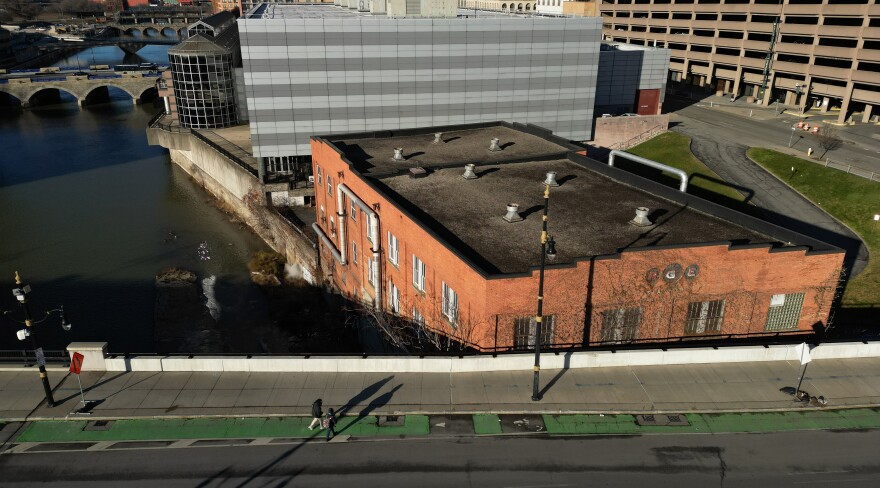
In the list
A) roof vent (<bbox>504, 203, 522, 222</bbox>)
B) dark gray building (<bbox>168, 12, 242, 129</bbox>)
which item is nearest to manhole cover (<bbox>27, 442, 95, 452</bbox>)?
roof vent (<bbox>504, 203, 522, 222</bbox>)

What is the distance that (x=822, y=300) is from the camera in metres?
28.3

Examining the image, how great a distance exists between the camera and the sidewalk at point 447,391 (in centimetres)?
2361

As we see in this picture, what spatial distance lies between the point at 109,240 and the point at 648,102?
203ft

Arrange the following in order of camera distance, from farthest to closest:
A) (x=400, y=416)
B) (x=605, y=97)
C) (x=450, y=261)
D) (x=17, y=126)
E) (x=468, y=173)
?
(x=17, y=126)
(x=605, y=97)
(x=468, y=173)
(x=450, y=261)
(x=400, y=416)

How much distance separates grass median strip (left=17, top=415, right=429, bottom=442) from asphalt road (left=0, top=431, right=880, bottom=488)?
65cm

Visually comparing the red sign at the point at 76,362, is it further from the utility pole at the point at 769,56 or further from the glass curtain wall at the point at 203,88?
the utility pole at the point at 769,56

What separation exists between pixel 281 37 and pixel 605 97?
39.4 meters

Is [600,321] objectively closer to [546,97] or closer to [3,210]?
[546,97]

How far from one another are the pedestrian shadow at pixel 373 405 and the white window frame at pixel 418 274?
6828 mm

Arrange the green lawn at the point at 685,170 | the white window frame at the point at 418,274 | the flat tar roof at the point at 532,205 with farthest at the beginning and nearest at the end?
the green lawn at the point at 685,170
the white window frame at the point at 418,274
the flat tar roof at the point at 532,205

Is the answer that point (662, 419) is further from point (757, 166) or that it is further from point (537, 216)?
point (757, 166)

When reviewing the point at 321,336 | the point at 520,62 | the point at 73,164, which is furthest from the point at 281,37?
the point at 73,164

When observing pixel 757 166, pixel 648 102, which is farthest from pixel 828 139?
pixel 648 102

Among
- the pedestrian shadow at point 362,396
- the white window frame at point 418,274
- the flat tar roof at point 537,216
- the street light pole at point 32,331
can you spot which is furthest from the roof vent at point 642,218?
the street light pole at point 32,331
